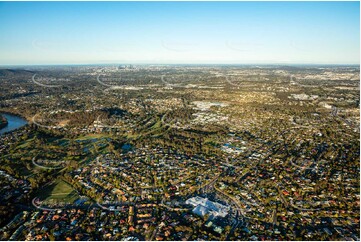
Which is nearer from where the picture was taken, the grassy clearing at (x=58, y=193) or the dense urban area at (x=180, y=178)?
the dense urban area at (x=180, y=178)

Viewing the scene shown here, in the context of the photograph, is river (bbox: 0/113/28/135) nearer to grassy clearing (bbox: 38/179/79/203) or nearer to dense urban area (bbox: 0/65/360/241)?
dense urban area (bbox: 0/65/360/241)

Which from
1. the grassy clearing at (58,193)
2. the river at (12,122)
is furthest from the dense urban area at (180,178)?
the river at (12,122)

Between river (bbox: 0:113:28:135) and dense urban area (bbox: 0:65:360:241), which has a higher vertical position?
dense urban area (bbox: 0:65:360:241)

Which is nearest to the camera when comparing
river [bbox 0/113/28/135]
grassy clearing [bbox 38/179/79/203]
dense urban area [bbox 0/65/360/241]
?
dense urban area [bbox 0/65/360/241]

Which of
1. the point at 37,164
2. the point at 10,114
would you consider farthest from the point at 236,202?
the point at 10,114

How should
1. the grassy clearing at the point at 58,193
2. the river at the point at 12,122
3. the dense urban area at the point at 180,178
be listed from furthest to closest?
the river at the point at 12,122, the grassy clearing at the point at 58,193, the dense urban area at the point at 180,178

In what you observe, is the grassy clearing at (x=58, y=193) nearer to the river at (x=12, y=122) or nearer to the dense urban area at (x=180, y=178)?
the dense urban area at (x=180, y=178)

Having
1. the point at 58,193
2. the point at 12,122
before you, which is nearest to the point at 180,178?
the point at 58,193

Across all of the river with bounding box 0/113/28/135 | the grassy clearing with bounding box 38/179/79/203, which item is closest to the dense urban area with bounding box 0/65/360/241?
the grassy clearing with bounding box 38/179/79/203

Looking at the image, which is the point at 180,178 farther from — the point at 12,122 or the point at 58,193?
the point at 12,122
